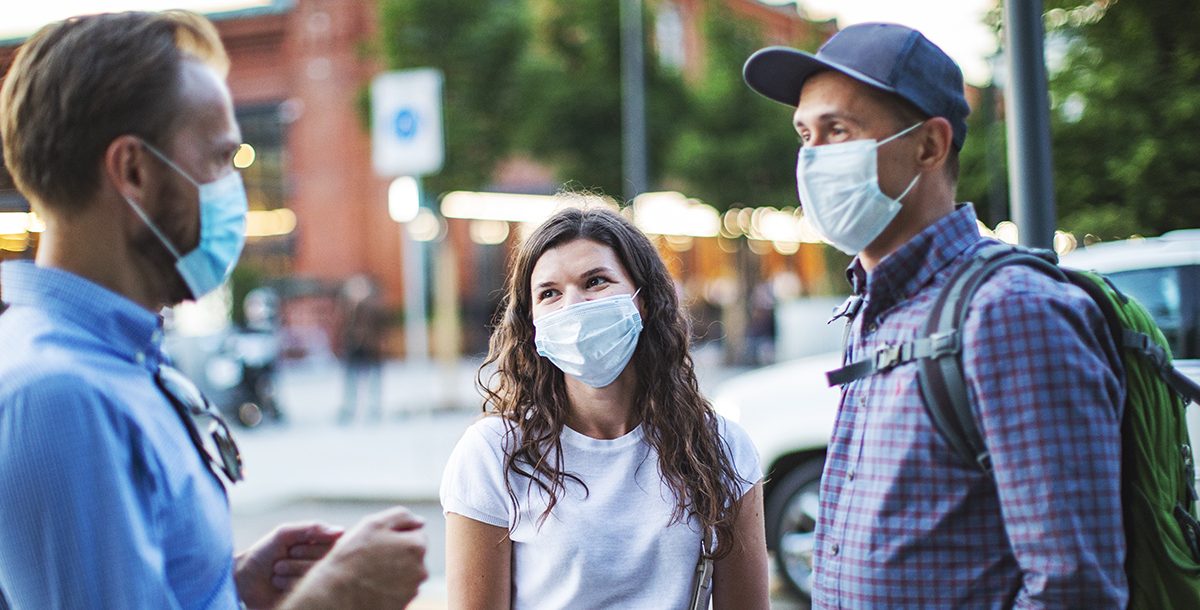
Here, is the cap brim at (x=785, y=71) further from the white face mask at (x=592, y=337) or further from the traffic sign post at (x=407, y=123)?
the traffic sign post at (x=407, y=123)

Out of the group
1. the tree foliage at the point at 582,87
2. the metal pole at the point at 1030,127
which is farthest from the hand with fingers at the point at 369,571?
the tree foliage at the point at 582,87

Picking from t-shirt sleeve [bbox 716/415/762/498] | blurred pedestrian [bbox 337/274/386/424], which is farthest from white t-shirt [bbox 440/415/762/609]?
blurred pedestrian [bbox 337/274/386/424]

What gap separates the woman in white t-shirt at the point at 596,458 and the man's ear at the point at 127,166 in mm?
1039

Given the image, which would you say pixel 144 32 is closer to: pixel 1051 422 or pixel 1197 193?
pixel 1051 422

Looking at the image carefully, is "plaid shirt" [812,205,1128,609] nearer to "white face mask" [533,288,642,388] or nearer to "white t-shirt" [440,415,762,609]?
"white t-shirt" [440,415,762,609]

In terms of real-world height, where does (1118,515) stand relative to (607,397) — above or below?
below

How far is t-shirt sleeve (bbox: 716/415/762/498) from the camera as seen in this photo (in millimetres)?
2486

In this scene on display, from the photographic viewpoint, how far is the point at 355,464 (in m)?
11.5

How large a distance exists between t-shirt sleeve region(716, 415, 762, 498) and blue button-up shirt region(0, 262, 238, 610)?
4.19 ft

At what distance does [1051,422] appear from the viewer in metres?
1.65

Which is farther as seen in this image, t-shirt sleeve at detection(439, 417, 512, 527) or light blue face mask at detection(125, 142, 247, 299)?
t-shirt sleeve at detection(439, 417, 512, 527)

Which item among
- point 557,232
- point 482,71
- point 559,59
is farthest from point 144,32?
point 559,59

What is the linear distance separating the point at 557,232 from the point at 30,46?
129 centimetres

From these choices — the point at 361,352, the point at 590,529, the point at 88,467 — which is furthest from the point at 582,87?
the point at 88,467
